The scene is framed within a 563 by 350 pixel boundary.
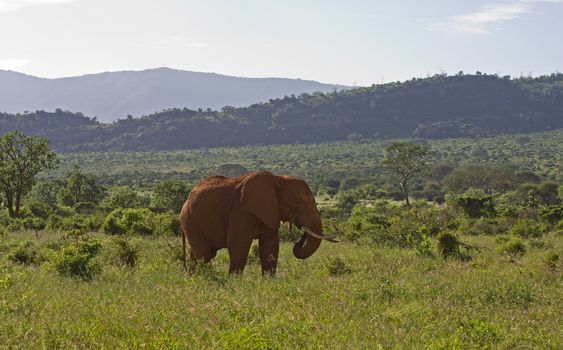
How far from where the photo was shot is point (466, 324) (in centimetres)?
804

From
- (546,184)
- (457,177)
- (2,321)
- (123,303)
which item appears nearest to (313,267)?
(123,303)

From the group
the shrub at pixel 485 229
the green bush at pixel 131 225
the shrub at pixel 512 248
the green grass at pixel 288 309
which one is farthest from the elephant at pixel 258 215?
the shrub at pixel 485 229

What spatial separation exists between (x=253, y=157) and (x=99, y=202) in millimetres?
104437

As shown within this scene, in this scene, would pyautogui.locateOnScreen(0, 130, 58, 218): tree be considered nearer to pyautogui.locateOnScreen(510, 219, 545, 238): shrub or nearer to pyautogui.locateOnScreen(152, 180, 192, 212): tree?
pyautogui.locateOnScreen(152, 180, 192, 212): tree

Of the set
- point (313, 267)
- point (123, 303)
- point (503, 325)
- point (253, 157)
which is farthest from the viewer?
point (253, 157)

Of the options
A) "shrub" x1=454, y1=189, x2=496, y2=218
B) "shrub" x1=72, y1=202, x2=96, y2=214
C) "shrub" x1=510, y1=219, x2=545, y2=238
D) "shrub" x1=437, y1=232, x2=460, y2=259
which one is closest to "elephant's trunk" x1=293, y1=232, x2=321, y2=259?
"shrub" x1=437, y1=232, x2=460, y2=259

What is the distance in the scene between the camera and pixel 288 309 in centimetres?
931

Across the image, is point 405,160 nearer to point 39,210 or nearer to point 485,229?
point 485,229

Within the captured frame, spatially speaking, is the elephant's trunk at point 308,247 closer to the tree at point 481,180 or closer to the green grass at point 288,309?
the green grass at point 288,309

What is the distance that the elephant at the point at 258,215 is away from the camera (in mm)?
12906

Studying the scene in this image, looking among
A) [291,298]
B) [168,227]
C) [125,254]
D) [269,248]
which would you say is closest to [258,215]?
[269,248]

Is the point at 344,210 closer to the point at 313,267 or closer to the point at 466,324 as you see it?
the point at 313,267

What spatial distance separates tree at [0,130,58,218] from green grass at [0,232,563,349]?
2030 centimetres

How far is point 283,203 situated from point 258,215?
716 millimetres
